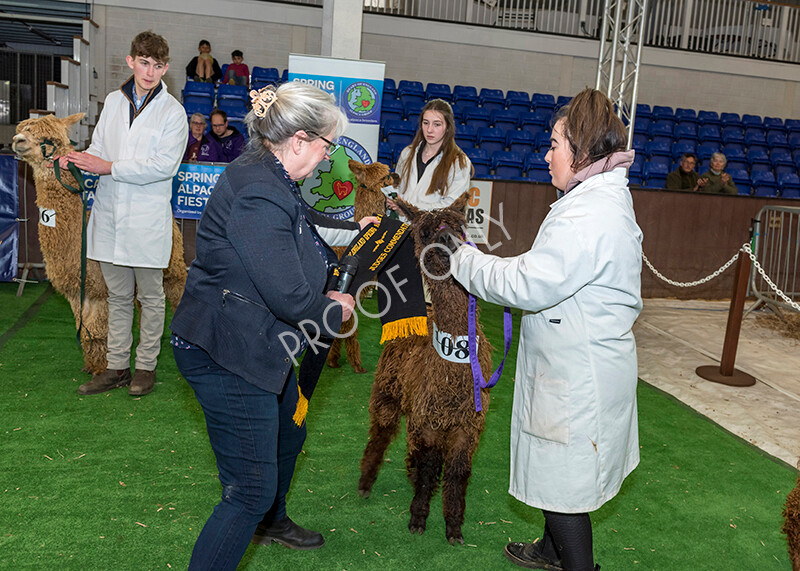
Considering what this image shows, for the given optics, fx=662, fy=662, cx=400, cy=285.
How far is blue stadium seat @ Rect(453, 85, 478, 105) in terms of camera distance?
12977 mm

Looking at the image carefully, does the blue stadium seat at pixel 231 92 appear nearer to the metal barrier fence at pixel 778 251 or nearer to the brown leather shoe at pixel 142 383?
the brown leather shoe at pixel 142 383

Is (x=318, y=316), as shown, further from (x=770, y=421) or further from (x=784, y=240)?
(x=784, y=240)

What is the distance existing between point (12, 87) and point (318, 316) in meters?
15.5

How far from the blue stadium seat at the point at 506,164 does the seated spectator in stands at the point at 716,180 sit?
2.95 m

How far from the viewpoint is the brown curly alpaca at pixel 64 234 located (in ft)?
14.4

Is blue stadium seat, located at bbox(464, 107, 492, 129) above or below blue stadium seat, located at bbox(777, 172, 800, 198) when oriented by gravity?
above

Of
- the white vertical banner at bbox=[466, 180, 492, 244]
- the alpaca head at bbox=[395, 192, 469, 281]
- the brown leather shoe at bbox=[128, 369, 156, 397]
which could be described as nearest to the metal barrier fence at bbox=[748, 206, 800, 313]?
the white vertical banner at bbox=[466, 180, 492, 244]

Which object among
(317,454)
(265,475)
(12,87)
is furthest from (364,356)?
(12,87)

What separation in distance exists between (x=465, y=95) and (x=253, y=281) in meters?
11.9

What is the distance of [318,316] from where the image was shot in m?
1.86

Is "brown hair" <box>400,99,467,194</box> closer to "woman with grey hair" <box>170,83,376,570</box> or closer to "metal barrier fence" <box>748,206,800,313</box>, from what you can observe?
"woman with grey hair" <box>170,83,376,570</box>

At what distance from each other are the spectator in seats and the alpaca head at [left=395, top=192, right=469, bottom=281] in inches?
58.1

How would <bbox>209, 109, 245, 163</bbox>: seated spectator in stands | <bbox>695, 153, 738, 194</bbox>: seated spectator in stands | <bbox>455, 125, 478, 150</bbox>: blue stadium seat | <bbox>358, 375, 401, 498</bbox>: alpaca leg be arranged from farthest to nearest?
<bbox>455, 125, 478, 150</bbox>: blue stadium seat, <bbox>695, 153, 738, 194</bbox>: seated spectator in stands, <bbox>209, 109, 245, 163</bbox>: seated spectator in stands, <bbox>358, 375, 401, 498</bbox>: alpaca leg

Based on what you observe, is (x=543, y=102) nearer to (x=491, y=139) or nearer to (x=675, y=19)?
(x=491, y=139)
